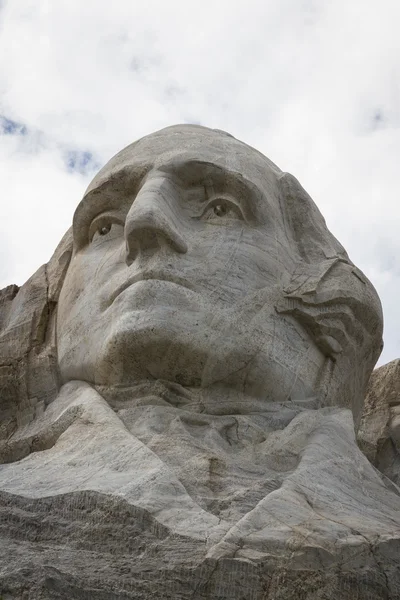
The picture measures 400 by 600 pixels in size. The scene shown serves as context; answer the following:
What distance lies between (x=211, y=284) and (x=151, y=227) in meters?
0.43

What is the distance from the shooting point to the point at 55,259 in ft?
25.2

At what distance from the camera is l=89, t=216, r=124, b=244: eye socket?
7020 millimetres

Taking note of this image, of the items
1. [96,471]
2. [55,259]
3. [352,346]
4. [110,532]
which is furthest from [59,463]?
[55,259]

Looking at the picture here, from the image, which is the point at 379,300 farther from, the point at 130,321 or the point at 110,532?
the point at 110,532

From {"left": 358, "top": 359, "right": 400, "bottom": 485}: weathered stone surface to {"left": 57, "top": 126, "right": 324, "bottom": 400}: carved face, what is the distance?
1443 millimetres

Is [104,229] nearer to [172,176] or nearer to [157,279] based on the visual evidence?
[172,176]

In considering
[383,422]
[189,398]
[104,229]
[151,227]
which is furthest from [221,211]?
[383,422]

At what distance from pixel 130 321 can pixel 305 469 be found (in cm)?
126

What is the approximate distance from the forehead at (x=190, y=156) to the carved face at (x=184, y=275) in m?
0.01

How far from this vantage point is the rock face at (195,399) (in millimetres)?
4324

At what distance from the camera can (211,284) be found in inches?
248

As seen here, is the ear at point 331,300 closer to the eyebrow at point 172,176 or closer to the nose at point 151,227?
the eyebrow at point 172,176

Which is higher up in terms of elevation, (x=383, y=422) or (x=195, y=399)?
(x=383, y=422)

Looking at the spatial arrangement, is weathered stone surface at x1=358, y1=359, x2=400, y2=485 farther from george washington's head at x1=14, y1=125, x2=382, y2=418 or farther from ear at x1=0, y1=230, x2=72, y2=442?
ear at x1=0, y1=230, x2=72, y2=442
